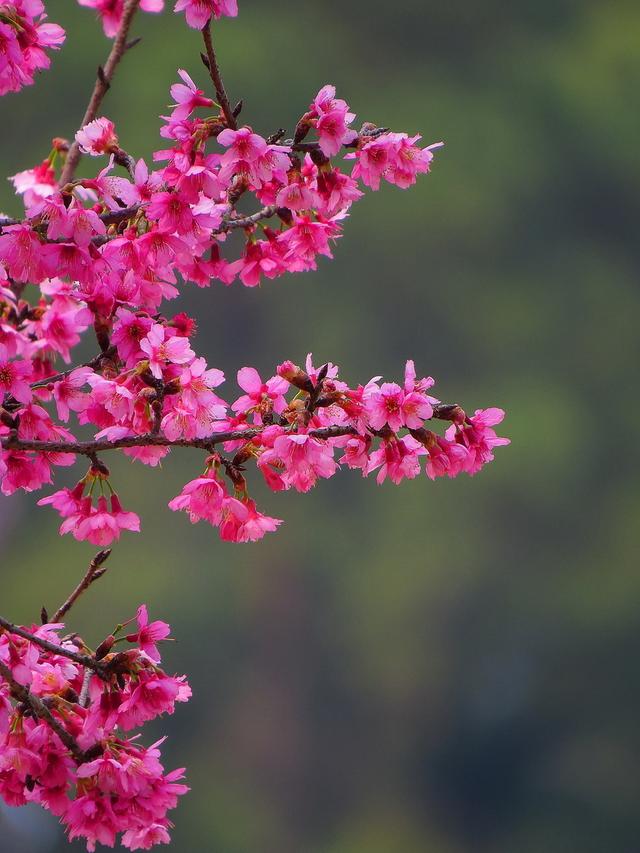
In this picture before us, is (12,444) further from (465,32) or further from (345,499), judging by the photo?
(465,32)

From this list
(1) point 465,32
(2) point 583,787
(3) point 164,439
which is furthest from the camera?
(1) point 465,32

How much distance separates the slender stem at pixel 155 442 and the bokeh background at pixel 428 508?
3952 millimetres

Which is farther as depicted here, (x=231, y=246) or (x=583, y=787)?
(x=231, y=246)

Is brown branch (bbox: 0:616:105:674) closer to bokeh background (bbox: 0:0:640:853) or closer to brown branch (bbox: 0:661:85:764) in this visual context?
brown branch (bbox: 0:661:85:764)

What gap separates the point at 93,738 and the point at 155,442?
0.96ft

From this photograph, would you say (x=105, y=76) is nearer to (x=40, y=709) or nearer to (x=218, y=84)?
(x=218, y=84)

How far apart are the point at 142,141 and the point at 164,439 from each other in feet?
17.3

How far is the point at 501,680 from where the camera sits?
5.30m

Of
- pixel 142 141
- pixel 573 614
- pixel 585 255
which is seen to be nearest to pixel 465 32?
pixel 585 255

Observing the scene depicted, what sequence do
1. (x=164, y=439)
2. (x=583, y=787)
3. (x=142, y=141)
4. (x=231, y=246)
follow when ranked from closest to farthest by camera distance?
1. (x=164, y=439)
2. (x=583, y=787)
3. (x=231, y=246)
4. (x=142, y=141)

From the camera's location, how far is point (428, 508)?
18.2ft

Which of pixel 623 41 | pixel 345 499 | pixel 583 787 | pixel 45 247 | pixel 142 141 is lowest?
pixel 583 787

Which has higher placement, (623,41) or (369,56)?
(623,41)

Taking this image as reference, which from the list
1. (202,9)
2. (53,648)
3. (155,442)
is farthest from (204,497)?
(202,9)
